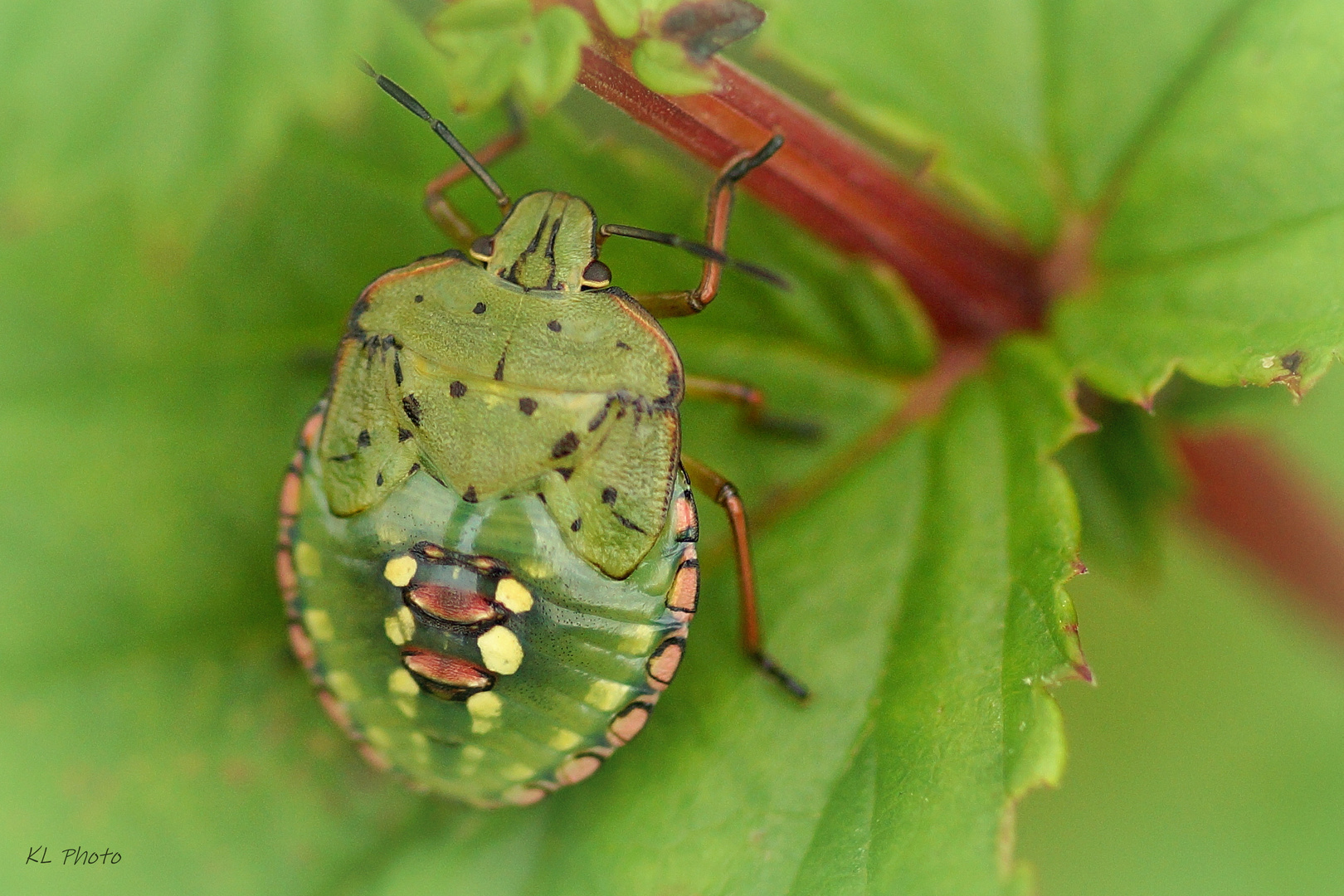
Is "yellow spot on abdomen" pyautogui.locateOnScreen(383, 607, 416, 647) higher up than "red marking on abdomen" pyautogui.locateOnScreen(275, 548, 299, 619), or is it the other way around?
"yellow spot on abdomen" pyautogui.locateOnScreen(383, 607, 416, 647)

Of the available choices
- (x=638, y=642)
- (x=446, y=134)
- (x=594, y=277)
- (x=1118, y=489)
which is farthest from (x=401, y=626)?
(x=1118, y=489)

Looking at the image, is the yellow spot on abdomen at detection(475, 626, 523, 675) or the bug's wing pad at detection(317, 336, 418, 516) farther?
the bug's wing pad at detection(317, 336, 418, 516)

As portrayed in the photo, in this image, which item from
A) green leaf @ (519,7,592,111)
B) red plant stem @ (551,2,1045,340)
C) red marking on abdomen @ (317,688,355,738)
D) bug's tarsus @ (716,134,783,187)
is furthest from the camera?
red marking on abdomen @ (317,688,355,738)

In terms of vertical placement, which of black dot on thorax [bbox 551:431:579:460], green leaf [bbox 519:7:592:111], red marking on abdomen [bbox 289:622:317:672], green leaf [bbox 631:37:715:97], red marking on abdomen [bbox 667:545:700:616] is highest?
green leaf [bbox 631:37:715:97]

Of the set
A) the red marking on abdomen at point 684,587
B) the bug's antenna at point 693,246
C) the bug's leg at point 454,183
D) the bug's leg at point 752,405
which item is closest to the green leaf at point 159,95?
the bug's leg at point 454,183

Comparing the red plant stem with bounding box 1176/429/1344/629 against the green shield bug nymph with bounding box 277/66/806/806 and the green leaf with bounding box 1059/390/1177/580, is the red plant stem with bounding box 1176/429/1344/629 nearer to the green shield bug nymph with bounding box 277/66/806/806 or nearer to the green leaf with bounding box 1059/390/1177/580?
the green leaf with bounding box 1059/390/1177/580

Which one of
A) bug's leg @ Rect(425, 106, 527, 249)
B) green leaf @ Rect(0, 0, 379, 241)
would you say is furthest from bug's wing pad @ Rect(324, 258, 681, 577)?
green leaf @ Rect(0, 0, 379, 241)

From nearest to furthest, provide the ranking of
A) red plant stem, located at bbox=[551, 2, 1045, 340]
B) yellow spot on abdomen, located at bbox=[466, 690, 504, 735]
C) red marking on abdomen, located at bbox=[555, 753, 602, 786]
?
red plant stem, located at bbox=[551, 2, 1045, 340] → yellow spot on abdomen, located at bbox=[466, 690, 504, 735] → red marking on abdomen, located at bbox=[555, 753, 602, 786]
